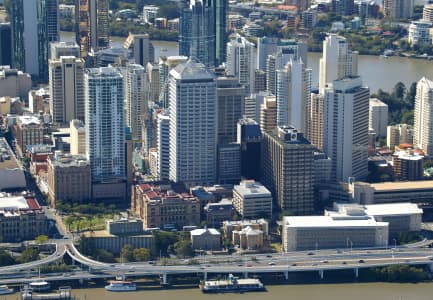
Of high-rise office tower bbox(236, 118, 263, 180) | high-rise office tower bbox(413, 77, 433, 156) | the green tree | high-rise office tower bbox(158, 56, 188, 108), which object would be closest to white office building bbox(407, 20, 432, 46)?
high-rise office tower bbox(158, 56, 188, 108)

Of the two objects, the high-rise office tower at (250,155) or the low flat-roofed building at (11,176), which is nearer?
the low flat-roofed building at (11,176)

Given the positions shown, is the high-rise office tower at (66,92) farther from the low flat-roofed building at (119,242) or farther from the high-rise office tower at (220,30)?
the low flat-roofed building at (119,242)

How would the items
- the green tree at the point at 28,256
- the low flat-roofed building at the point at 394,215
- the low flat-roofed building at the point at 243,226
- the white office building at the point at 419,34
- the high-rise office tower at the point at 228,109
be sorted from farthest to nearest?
the white office building at the point at 419,34, the high-rise office tower at the point at 228,109, the low flat-roofed building at the point at 394,215, the low flat-roofed building at the point at 243,226, the green tree at the point at 28,256

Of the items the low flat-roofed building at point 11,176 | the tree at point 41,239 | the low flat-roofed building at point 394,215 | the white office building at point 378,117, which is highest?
the white office building at point 378,117

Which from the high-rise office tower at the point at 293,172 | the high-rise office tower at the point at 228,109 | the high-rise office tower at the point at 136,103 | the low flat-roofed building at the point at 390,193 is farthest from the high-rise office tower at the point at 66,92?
the low flat-roofed building at the point at 390,193

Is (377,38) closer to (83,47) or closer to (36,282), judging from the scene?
(83,47)

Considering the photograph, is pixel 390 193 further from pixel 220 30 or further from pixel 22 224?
pixel 220 30

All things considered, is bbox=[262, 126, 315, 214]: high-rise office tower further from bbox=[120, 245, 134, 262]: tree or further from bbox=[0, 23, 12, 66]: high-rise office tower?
bbox=[0, 23, 12, 66]: high-rise office tower

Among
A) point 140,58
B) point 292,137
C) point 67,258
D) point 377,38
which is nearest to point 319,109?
point 292,137
